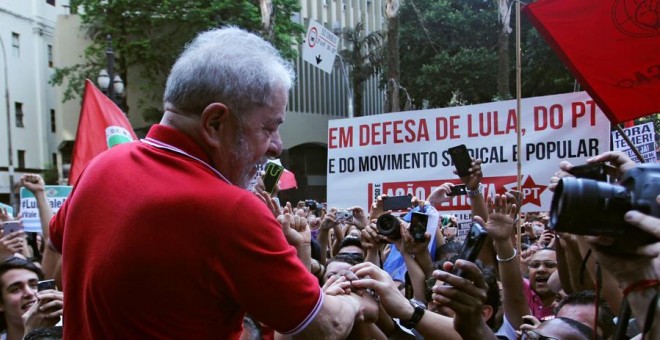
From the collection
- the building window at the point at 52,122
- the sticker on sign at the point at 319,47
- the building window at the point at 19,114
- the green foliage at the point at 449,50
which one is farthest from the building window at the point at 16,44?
the sticker on sign at the point at 319,47

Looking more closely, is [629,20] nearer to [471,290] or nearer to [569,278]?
[569,278]

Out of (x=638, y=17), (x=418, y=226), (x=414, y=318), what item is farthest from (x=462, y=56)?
(x=414, y=318)

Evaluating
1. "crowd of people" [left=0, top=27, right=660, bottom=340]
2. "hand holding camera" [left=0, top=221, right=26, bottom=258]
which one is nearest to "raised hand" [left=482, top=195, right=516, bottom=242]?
"crowd of people" [left=0, top=27, right=660, bottom=340]

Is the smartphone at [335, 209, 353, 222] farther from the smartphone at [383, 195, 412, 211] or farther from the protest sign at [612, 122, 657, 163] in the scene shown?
the protest sign at [612, 122, 657, 163]

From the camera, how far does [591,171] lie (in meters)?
2.65

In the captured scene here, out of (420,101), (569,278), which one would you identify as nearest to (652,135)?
(569,278)

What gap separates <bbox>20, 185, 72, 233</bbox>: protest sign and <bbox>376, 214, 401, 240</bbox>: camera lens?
3.81 m

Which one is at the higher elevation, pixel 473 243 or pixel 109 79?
pixel 109 79

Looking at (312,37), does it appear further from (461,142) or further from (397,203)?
A: (397,203)

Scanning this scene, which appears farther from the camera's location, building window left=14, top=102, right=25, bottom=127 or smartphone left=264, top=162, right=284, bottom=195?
building window left=14, top=102, right=25, bottom=127

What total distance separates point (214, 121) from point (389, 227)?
2.46 metres

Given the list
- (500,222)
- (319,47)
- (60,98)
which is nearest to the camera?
(500,222)

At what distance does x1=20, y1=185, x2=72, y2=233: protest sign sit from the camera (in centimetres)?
685

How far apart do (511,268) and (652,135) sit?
435cm
